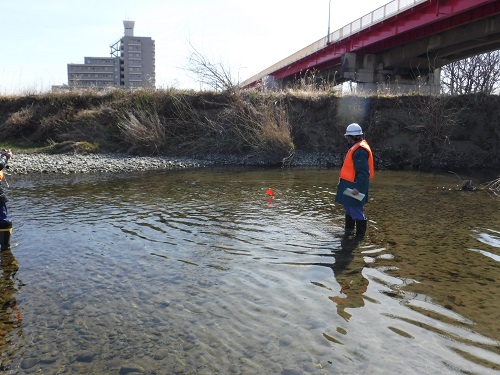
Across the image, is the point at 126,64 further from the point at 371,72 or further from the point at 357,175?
the point at 357,175

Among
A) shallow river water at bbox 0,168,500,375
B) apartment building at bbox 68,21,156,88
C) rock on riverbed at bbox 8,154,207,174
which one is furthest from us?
apartment building at bbox 68,21,156,88

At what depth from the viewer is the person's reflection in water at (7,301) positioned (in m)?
4.44

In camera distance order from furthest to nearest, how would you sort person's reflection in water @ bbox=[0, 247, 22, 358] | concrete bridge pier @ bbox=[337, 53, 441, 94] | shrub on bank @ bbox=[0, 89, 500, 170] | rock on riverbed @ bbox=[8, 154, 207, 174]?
concrete bridge pier @ bbox=[337, 53, 441, 94] → shrub on bank @ bbox=[0, 89, 500, 170] → rock on riverbed @ bbox=[8, 154, 207, 174] → person's reflection in water @ bbox=[0, 247, 22, 358]

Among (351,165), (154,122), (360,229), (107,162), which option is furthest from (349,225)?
(154,122)

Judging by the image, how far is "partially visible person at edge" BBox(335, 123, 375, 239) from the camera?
24.8ft

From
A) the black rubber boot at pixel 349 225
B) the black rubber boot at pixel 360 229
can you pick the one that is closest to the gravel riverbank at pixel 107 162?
the black rubber boot at pixel 349 225

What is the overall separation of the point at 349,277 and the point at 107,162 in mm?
16478

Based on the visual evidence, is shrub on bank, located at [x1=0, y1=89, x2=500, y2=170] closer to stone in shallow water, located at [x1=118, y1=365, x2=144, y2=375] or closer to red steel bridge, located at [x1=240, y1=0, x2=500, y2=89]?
red steel bridge, located at [x1=240, y1=0, x2=500, y2=89]

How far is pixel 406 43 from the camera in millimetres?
32875

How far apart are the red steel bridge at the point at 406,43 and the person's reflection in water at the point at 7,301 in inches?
835

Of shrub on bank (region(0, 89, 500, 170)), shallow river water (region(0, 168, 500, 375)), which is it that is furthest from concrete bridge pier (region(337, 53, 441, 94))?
shallow river water (region(0, 168, 500, 375))

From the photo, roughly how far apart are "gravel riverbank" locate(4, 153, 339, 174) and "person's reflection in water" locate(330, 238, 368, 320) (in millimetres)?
13891

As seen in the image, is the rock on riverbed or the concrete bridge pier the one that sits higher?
the concrete bridge pier

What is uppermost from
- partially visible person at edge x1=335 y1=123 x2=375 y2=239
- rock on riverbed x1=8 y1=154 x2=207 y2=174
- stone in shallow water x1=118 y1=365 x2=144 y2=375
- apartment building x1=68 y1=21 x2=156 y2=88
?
apartment building x1=68 y1=21 x2=156 y2=88
